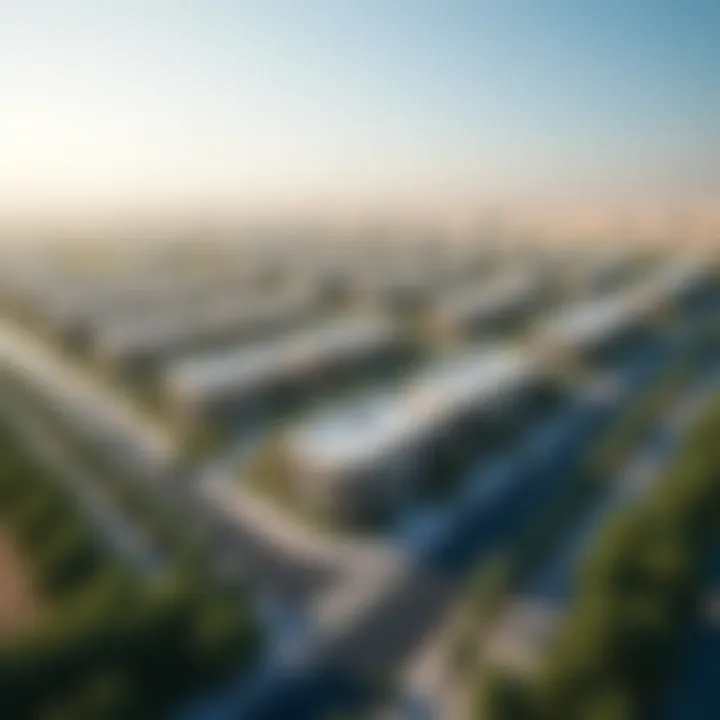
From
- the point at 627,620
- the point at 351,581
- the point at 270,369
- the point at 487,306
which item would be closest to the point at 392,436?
the point at 351,581

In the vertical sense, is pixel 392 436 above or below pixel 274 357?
below

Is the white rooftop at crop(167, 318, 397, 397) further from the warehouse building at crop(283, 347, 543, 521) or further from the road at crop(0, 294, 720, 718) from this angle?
the road at crop(0, 294, 720, 718)

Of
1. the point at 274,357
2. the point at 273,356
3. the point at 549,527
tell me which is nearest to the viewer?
the point at 549,527

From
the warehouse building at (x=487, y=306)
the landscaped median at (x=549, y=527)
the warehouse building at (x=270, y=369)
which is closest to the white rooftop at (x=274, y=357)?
the warehouse building at (x=270, y=369)

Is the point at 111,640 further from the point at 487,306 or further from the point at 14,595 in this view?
the point at 487,306

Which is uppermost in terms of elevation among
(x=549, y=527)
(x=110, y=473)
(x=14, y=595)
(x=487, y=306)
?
(x=487, y=306)

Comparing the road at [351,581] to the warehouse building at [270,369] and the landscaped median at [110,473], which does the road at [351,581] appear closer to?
the landscaped median at [110,473]

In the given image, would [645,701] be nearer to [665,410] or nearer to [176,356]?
[665,410]

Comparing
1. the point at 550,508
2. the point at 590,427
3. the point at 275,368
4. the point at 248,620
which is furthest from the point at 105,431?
the point at 590,427
